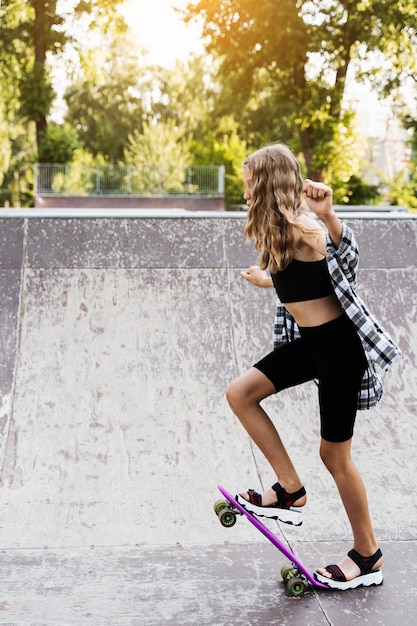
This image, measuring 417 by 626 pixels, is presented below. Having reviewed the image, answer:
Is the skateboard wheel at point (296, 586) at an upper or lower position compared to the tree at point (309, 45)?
lower

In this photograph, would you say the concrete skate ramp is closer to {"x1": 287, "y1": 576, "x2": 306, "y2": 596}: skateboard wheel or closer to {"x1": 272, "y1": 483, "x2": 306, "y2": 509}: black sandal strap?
{"x1": 287, "y1": 576, "x2": 306, "y2": 596}: skateboard wheel

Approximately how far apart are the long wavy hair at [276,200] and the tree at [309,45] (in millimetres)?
24138

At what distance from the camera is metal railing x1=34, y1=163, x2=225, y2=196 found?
33.2m

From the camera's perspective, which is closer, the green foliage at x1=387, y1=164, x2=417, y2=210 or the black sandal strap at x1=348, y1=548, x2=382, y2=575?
the black sandal strap at x1=348, y1=548, x2=382, y2=575

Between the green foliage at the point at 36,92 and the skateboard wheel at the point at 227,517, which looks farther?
the green foliage at the point at 36,92

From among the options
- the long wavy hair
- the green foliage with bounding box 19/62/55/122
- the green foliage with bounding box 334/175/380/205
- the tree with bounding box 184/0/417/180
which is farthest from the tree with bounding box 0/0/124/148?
the long wavy hair

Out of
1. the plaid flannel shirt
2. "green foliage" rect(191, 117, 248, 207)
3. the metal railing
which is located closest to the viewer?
the plaid flannel shirt

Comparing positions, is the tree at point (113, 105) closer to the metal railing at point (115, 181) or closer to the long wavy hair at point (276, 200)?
the metal railing at point (115, 181)

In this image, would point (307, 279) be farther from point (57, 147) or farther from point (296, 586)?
point (57, 147)

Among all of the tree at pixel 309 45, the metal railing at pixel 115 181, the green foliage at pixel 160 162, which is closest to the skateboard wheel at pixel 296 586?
the tree at pixel 309 45

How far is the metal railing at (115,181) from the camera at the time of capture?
3316 centimetres

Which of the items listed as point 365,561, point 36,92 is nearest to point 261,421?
point 365,561

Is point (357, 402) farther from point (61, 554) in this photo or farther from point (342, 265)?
point (61, 554)

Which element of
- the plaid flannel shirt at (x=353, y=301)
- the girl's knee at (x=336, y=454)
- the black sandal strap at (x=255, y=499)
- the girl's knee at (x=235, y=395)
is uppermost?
the plaid flannel shirt at (x=353, y=301)
